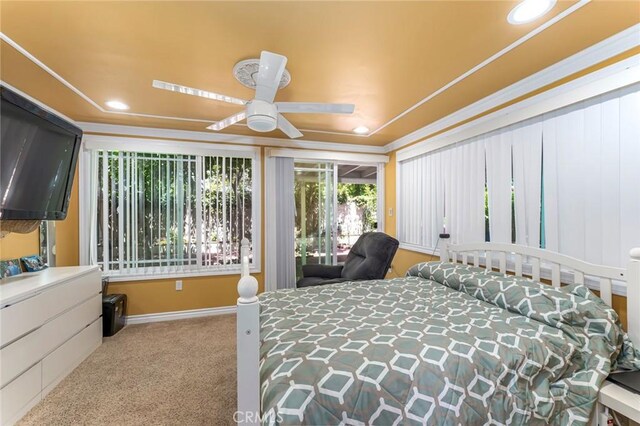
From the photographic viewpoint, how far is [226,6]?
1.45m

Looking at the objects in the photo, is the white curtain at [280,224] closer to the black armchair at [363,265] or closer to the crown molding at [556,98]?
the black armchair at [363,265]

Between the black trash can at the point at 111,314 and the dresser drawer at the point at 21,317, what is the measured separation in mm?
987

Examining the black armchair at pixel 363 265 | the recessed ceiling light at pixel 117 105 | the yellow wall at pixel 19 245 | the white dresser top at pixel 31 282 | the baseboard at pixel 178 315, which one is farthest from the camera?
the baseboard at pixel 178 315

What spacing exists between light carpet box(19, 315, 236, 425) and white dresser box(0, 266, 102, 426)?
102mm

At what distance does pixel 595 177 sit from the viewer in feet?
6.12

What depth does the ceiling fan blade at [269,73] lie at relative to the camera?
4.87 ft

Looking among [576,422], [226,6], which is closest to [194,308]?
[226,6]

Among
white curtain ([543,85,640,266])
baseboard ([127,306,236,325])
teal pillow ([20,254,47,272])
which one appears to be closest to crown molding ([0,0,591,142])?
white curtain ([543,85,640,266])

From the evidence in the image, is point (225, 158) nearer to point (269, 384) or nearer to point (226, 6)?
point (226, 6)

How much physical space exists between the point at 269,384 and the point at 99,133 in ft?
11.9

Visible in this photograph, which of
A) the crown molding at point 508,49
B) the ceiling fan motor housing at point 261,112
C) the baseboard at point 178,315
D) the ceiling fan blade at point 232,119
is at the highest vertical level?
the crown molding at point 508,49

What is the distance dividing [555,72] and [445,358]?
2173 mm

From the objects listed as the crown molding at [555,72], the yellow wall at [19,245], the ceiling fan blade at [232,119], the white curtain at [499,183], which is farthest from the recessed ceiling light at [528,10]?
the yellow wall at [19,245]

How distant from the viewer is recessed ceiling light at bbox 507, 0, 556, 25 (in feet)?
4.65
